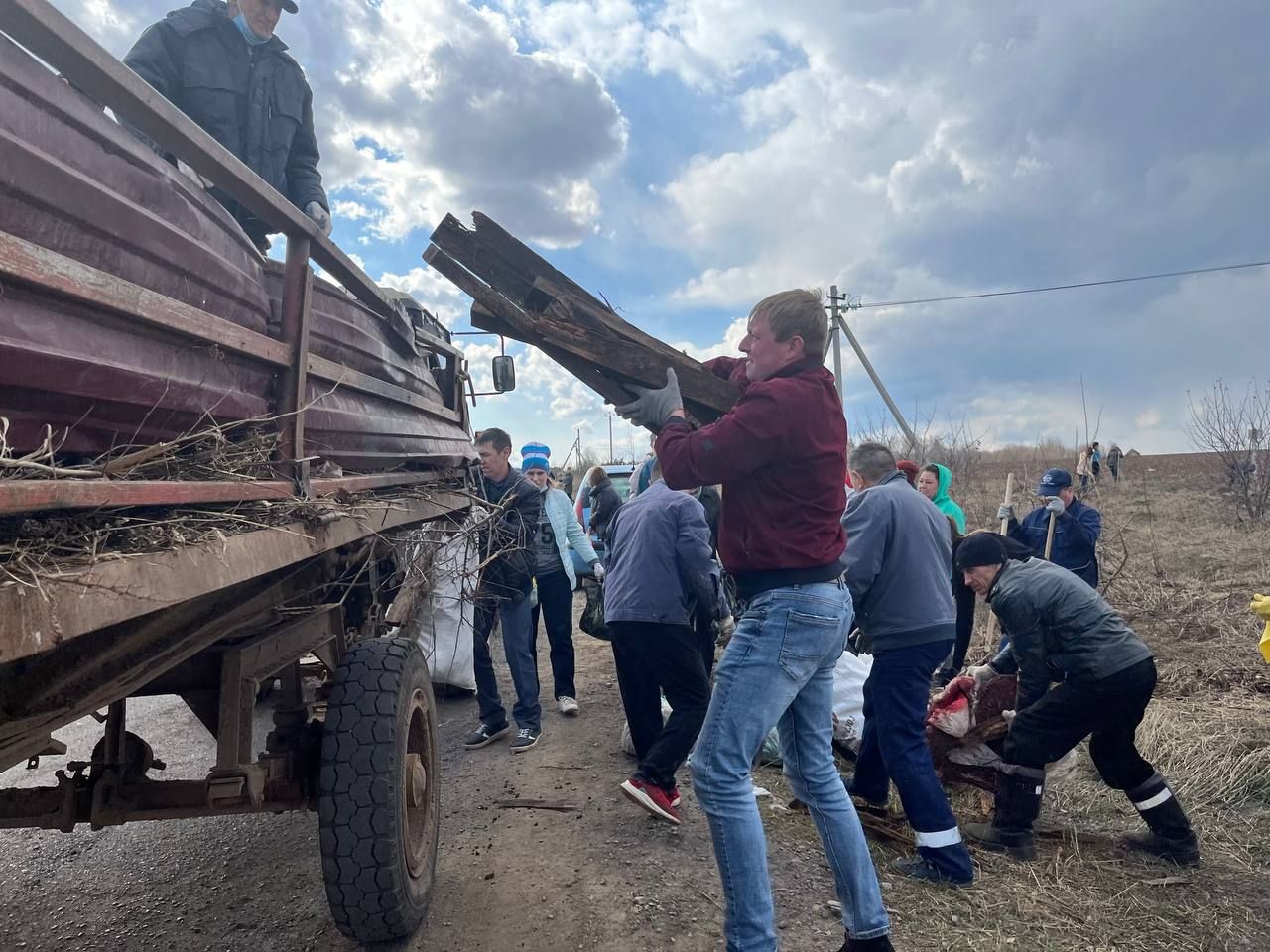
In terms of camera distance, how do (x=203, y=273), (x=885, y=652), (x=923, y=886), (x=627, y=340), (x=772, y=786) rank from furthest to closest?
(x=772, y=786), (x=885, y=652), (x=923, y=886), (x=627, y=340), (x=203, y=273)

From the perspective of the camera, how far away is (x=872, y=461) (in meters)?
3.83

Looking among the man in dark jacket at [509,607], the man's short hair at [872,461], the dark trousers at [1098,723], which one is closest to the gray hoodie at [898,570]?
the man's short hair at [872,461]

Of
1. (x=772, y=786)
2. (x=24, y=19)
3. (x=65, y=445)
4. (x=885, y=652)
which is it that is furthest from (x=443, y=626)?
(x=24, y=19)

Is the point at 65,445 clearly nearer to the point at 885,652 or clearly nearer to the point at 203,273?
the point at 203,273

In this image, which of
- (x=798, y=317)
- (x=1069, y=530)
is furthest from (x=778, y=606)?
(x=1069, y=530)

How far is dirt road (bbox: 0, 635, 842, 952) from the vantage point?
274cm

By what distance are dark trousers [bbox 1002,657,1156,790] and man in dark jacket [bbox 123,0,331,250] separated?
3766 millimetres

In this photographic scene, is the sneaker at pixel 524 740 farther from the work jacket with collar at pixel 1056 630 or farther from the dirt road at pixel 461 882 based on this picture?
the work jacket with collar at pixel 1056 630

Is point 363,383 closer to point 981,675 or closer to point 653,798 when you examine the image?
point 653,798

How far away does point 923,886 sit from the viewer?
3.06m

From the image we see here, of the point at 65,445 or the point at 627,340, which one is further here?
the point at 627,340

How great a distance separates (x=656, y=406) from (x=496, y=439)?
98.5 inches

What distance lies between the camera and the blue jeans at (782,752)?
7.23 feet

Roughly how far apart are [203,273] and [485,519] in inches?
79.0
